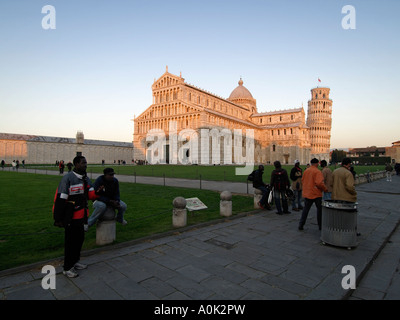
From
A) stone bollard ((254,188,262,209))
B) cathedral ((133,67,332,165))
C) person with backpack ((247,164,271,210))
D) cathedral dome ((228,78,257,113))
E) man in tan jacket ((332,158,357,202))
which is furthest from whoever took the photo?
cathedral dome ((228,78,257,113))

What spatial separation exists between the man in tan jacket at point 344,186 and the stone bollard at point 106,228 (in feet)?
18.5

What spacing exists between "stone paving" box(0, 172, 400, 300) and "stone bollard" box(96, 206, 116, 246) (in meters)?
0.35

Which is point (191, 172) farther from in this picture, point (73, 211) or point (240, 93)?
point (240, 93)

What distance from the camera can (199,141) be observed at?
59.2 metres

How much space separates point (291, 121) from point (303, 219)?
83.8m

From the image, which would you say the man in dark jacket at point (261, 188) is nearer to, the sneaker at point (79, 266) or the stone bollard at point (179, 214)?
the stone bollard at point (179, 214)

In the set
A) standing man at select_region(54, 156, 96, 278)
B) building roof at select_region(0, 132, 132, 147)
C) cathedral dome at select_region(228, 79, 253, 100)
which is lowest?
standing man at select_region(54, 156, 96, 278)

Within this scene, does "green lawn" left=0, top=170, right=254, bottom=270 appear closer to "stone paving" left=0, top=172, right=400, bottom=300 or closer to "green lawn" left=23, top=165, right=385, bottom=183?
"stone paving" left=0, top=172, right=400, bottom=300

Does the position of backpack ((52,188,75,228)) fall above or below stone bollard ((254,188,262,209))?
above

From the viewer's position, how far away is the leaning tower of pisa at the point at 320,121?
325 ft

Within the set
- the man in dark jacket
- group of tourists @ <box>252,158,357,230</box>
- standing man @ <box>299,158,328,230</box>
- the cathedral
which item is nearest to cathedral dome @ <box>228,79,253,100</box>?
the cathedral

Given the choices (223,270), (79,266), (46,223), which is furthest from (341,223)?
(46,223)

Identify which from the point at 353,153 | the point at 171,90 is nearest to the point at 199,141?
the point at 171,90

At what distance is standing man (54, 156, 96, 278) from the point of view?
3.80m
